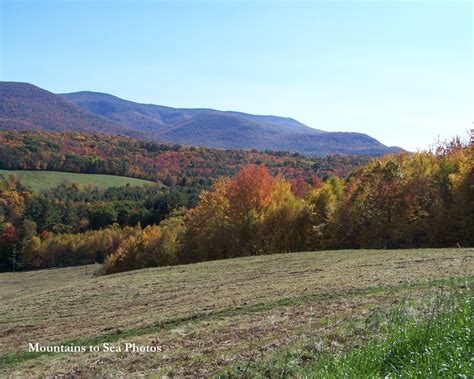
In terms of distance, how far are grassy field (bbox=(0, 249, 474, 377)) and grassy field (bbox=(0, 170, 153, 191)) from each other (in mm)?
119197

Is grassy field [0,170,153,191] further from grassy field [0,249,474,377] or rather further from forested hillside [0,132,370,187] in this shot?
grassy field [0,249,474,377]

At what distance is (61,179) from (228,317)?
140714 millimetres

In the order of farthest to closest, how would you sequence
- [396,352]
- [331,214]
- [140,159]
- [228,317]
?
1. [140,159]
2. [331,214]
3. [228,317]
4. [396,352]

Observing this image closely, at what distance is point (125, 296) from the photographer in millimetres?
24844

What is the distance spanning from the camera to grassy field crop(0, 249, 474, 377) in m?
9.49

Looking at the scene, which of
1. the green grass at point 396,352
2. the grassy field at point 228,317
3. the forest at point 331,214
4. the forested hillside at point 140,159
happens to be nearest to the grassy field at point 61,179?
the forested hillside at point 140,159

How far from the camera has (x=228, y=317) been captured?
14688 mm

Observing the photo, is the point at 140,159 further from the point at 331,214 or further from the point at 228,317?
the point at 228,317

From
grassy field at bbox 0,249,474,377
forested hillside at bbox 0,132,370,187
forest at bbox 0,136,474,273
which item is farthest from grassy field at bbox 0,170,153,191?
grassy field at bbox 0,249,474,377

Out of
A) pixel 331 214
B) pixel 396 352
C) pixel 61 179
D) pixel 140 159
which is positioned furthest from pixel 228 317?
pixel 140 159

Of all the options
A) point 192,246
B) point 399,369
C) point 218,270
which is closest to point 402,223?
point 218,270

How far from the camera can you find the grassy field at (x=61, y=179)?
13788 cm

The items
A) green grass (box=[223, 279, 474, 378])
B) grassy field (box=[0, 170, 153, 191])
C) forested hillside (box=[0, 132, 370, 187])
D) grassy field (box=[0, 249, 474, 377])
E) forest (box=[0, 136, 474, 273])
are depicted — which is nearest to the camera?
green grass (box=[223, 279, 474, 378])

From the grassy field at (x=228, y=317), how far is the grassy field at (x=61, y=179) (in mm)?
119197
